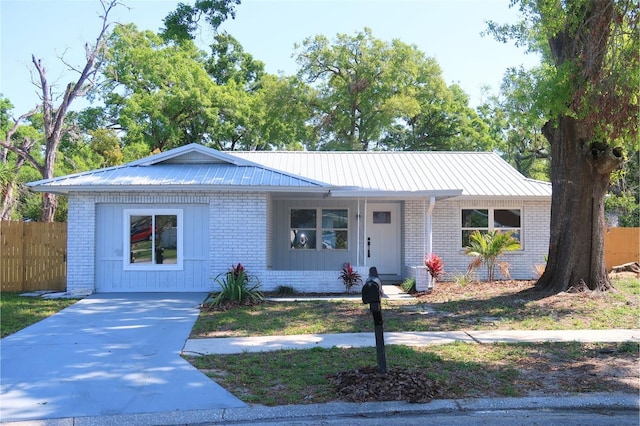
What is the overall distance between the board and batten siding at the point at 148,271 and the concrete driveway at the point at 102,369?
2754 mm

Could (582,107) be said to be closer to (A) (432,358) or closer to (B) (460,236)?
(A) (432,358)

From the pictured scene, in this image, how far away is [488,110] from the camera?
44.9m

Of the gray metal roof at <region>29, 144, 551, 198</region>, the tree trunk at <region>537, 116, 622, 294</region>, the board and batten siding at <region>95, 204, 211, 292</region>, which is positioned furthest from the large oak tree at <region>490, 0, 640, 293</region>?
the board and batten siding at <region>95, 204, 211, 292</region>

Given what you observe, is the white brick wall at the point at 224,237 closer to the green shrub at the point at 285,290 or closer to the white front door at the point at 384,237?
the green shrub at the point at 285,290

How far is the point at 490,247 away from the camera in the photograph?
16234 mm

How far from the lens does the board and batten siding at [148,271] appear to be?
1462 centimetres

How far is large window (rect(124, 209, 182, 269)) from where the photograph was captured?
48.0ft

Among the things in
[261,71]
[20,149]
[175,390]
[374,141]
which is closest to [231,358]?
[175,390]

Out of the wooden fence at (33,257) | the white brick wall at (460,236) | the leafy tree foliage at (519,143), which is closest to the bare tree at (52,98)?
the wooden fence at (33,257)

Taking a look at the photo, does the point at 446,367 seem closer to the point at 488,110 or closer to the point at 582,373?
the point at 582,373

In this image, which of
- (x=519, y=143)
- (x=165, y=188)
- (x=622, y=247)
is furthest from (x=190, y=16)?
(x=519, y=143)

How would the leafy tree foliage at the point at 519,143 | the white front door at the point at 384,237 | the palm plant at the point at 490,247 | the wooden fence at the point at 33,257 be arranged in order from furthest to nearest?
the leafy tree foliage at the point at 519,143 < the white front door at the point at 384,237 < the palm plant at the point at 490,247 < the wooden fence at the point at 33,257

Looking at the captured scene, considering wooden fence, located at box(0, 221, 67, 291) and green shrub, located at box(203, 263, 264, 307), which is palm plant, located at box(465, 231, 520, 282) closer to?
green shrub, located at box(203, 263, 264, 307)

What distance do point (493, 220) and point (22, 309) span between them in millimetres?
13530
